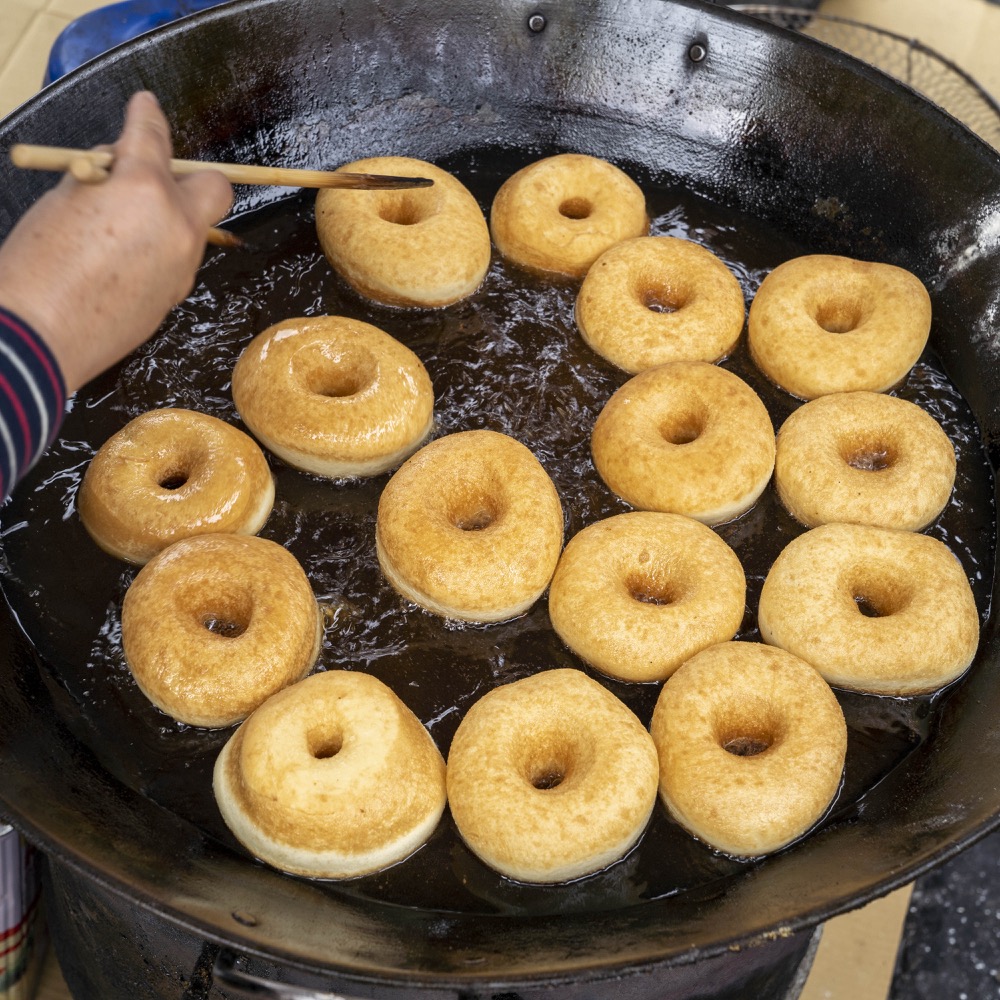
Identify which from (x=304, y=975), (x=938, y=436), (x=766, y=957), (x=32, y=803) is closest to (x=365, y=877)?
(x=304, y=975)

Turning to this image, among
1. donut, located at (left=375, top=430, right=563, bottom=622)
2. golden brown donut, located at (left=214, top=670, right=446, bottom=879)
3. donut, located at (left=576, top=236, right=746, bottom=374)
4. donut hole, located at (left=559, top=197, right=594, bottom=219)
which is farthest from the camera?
donut hole, located at (left=559, top=197, right=594, bottom=219)

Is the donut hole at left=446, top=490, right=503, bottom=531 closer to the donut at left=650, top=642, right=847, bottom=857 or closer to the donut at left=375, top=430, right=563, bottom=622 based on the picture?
the donut at left=375, top=430, right=563, bottom=622

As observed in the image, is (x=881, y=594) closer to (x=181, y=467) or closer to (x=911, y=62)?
(x=181, y=467)

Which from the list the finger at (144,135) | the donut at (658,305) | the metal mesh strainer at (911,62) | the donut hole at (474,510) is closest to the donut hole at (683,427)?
the donut at (658,305)

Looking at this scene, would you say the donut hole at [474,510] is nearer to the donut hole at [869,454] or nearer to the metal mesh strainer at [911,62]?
the donut hole at [869,454]

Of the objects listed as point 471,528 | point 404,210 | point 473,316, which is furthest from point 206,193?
point 404,210

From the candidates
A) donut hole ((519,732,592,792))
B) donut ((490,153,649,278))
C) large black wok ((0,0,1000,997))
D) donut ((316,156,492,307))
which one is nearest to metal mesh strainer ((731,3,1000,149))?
large black wok ((0,0,1000,997))

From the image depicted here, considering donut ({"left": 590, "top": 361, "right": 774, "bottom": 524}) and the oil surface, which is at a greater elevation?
donut ({"left": 590, "top": 361, "right": 774, "bottom": 524})
